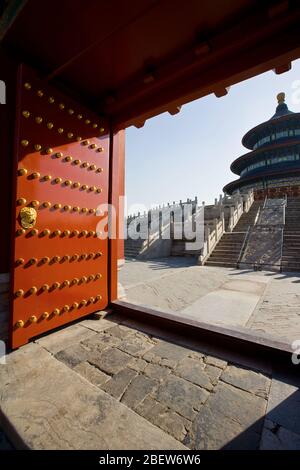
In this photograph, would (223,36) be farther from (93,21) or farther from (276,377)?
(276,377)

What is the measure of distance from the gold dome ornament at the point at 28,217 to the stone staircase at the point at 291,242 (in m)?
9.92

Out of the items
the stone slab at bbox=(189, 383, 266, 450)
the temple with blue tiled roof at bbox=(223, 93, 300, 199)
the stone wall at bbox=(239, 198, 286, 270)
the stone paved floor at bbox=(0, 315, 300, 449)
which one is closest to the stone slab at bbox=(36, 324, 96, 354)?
the stone paved floor at bbox=(0, 315, 300, 449)

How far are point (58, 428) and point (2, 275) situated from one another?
149 cm

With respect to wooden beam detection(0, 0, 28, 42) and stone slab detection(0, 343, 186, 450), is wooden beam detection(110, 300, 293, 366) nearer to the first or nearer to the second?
stone slab detection(0, 343, 186, 450)

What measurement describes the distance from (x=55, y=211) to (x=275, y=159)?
3863 cm

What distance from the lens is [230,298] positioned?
5.17 metres

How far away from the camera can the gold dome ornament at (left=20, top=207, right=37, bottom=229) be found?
214 cm

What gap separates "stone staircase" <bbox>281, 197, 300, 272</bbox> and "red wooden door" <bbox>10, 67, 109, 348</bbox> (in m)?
9.13

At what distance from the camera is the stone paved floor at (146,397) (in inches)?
48.9

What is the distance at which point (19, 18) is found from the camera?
1.86 metres

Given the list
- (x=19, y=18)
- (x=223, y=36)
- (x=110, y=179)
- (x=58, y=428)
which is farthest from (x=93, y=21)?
(x=58, y=428)
